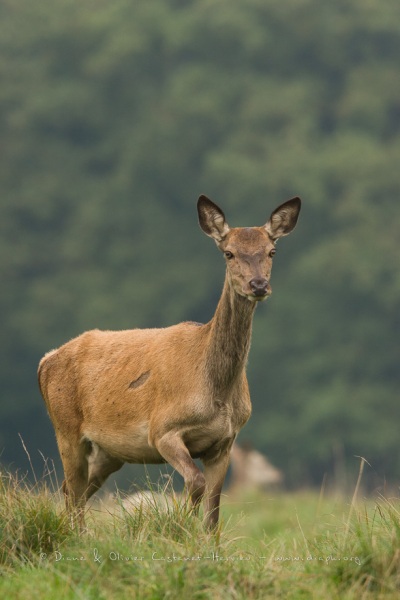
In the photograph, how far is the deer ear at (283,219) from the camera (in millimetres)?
9383

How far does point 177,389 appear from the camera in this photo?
915 centimetres

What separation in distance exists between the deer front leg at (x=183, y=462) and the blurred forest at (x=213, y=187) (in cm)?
2442

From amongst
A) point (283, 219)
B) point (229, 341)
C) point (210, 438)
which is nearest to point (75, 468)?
point (210, 438)

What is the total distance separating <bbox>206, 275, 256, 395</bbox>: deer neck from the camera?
29.6ft

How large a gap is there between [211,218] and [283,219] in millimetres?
509

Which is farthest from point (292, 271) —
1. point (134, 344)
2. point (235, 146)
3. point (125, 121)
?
point (134, 344)

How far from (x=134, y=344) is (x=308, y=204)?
32794 millimetres

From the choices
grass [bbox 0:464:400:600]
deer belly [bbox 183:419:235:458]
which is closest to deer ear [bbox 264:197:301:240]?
deer belly [bbox 183:419:235:458]

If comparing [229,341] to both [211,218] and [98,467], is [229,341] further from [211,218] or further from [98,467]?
[98,467]

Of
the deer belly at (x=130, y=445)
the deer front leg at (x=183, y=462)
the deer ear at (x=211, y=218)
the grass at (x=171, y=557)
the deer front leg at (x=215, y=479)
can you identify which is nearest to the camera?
the grass at (x=171, y=557)

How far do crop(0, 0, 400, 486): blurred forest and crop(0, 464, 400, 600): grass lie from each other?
2544 centimetres

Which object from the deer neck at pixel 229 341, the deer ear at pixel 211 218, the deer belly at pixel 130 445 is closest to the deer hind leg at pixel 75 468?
the deer belly at pixel 130 445

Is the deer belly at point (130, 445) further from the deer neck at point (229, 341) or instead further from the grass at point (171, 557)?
the grass at point (171, 557)

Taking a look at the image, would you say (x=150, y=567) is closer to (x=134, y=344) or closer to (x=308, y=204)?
(x=134, y=344)
